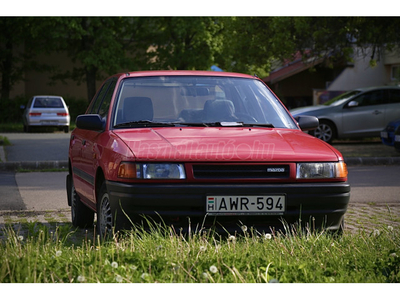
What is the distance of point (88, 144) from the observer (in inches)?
272

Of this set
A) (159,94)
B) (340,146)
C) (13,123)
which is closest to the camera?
(159,94)

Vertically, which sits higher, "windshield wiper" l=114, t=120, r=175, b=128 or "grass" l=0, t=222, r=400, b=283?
"windshield wiper" l=114, t=120, r=175, b=128

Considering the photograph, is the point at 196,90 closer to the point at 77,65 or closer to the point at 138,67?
the point at 138,67

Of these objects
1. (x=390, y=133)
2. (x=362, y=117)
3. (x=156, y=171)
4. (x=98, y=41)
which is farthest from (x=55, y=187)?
(x=98, y=41)

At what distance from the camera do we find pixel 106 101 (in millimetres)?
7102

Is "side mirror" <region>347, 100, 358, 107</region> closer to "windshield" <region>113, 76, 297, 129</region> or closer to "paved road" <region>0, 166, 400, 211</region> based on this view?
"paved road" <region>0, 166, 400, 211</region>

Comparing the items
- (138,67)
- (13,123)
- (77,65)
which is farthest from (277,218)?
(77,65)

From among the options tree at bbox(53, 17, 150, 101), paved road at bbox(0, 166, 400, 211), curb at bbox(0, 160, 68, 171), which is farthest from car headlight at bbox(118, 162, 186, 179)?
tree at bbox(53, 17, 150, 101)

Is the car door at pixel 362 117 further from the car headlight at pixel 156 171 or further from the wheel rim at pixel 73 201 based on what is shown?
the car headlight at pixel 156 171

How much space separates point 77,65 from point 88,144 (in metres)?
40.5

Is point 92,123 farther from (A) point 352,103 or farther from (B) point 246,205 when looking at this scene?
(A) point 352,103

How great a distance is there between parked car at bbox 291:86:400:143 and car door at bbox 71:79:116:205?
1349 cm

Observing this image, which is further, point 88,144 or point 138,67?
point 138,67

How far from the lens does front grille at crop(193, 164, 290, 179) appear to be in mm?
5480
